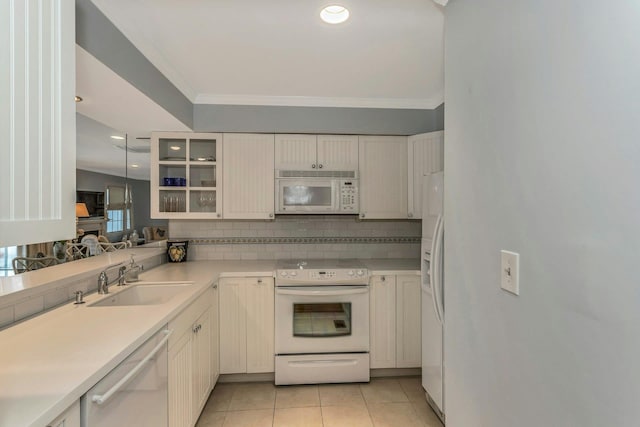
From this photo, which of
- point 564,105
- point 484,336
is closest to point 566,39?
point 564,105

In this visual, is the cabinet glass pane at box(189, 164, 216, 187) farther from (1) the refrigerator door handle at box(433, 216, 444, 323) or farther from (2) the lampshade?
(1) the refrigerator door handle at box(433, 216, 444, 323)

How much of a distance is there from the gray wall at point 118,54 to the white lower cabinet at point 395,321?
2.12 metres

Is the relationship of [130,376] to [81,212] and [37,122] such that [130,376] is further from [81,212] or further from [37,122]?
[81,212]

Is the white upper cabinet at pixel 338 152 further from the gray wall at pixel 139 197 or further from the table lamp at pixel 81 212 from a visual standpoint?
the table lamp at pixel 81 212

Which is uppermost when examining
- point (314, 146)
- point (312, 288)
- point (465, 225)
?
point (314, 146)

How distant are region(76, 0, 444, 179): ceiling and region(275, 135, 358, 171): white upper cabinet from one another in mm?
311

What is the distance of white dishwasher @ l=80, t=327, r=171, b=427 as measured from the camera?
1023mm

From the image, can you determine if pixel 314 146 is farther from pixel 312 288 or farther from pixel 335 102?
pixel 312 288

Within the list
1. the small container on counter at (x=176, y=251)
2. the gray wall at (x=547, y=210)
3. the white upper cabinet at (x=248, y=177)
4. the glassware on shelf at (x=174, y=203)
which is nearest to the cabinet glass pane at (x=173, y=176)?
the glassware on shelf at (x=174, y=203)

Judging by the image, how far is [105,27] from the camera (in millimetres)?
1520

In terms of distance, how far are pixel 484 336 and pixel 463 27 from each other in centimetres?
114

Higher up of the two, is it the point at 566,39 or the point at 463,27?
the point at 463,27

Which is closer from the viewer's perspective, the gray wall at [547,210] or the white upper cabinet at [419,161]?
the gray wall at [547,210]

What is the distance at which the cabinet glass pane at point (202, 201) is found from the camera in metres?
2.96
